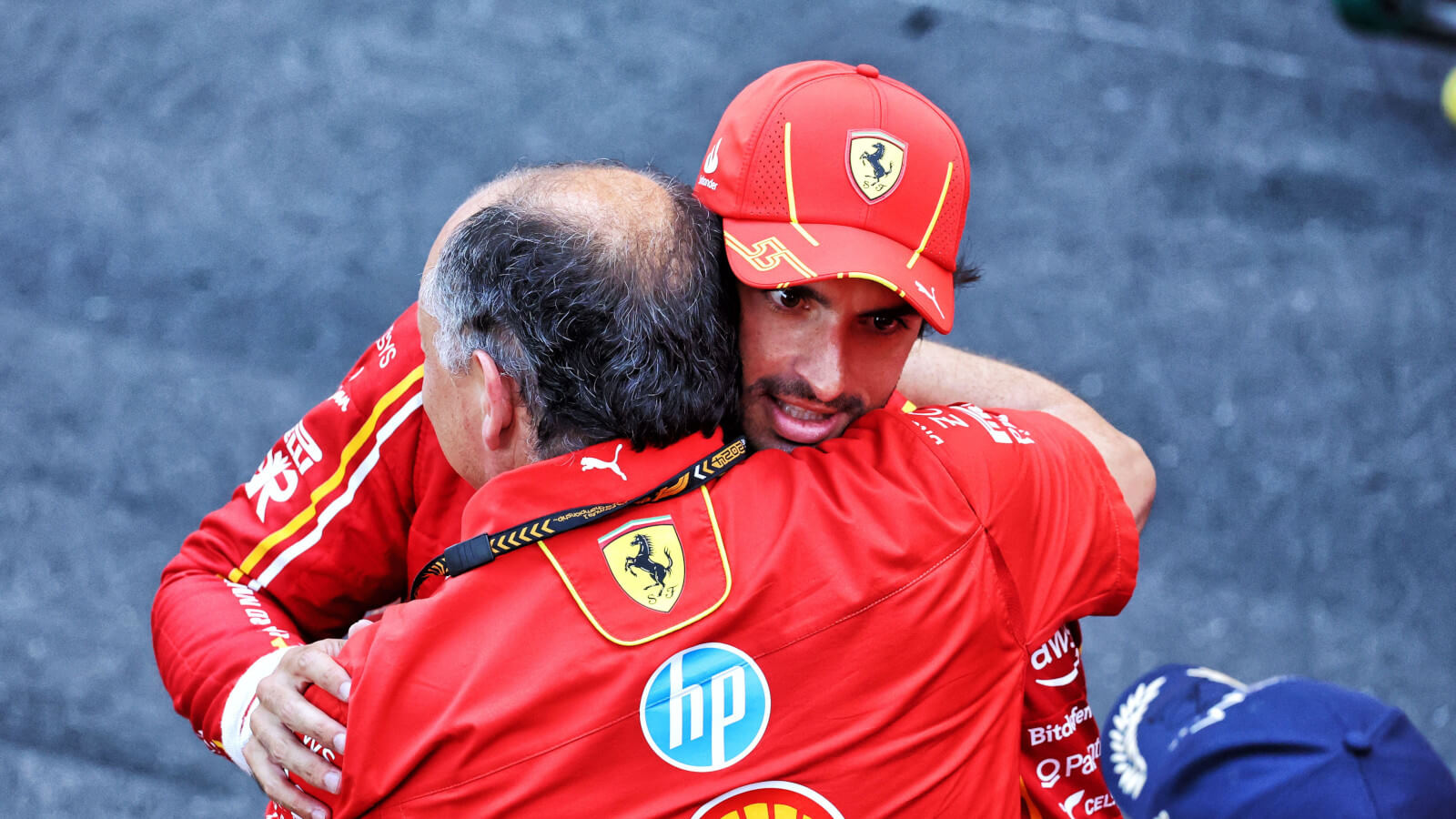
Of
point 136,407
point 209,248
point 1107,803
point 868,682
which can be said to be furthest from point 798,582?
point 209,248

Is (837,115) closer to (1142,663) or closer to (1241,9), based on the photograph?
(1142,663)

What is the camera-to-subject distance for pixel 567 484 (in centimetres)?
181

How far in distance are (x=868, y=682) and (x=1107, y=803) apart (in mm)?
836

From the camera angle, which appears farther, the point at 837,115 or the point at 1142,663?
the point at 1142,663

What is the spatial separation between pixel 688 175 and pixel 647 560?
144 inches

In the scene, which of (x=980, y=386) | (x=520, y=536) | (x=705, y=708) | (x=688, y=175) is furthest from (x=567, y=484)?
(x=688, y=175)

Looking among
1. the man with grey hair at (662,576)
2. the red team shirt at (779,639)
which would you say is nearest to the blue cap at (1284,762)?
the red team shirt at (779,639)

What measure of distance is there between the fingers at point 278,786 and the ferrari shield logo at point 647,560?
51 cm

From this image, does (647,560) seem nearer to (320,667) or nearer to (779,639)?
(779,639)

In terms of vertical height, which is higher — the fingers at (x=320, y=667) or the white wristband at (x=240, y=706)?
the fingers at (x=320, y=667)

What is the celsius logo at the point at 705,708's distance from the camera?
1722 millimetres

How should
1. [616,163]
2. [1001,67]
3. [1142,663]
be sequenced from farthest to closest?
1. [1001,67]
2. [1142,663]
3. [616,163]

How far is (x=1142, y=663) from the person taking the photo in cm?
427

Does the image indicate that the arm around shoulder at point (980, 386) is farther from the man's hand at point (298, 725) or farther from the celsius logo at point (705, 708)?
the man's hand at point (298, 725)
